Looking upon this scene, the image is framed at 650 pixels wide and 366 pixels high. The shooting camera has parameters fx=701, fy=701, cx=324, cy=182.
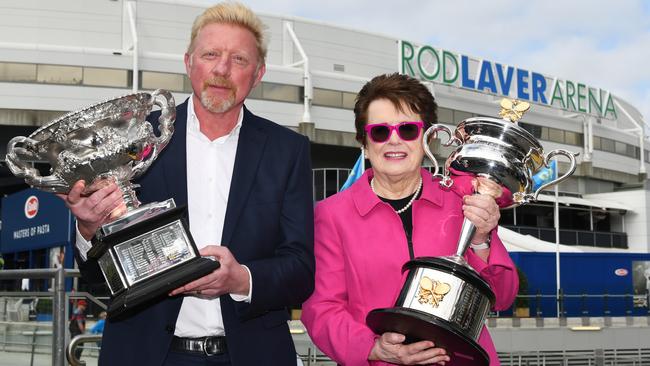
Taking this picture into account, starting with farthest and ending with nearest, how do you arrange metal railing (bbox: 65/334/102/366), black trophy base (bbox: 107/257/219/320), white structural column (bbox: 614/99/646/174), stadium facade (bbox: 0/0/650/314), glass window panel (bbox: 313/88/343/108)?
white structural column (bbox: 614/99/646/174) → glass window panel (bbox: 313/88/343/108) → stadium facade (bbox: 0/0/650/314) → metal railing (bbox: 65/334/102/366) → black trophy base (bbox: 107/257/219/320)

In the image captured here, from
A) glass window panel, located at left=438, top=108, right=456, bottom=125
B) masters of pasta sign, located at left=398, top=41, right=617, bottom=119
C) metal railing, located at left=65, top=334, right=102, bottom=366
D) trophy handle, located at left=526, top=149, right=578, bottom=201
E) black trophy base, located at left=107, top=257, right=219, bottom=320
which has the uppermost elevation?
masters of pasta sign, located at left=398, top=41, right=617, bottom=119

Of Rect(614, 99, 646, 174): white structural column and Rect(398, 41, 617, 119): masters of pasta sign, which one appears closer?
Rect(398, 41, 617, 119): masters of pasta sign

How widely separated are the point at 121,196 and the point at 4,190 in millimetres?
40768

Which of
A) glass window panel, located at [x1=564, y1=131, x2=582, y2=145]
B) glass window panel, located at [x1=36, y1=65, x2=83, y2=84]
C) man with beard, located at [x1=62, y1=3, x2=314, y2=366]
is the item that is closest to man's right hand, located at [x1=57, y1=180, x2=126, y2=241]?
man with beard, located at [x1=62, y1=3, x2=314, y2=366]

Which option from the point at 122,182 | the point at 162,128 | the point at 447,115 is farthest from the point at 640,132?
the point at 122,182

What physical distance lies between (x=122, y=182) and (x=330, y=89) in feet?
110

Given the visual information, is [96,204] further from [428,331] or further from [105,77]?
[105,77]

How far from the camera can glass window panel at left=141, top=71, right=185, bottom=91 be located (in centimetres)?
3203

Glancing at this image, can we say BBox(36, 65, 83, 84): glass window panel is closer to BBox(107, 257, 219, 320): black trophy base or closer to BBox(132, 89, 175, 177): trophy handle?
BBox(132, 89, 175, 177): trophy handle

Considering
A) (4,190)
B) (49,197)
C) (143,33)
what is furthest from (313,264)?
(4,190)

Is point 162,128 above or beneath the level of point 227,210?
above

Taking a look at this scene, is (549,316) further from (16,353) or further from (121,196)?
(121,196)

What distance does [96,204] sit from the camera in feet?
8.03

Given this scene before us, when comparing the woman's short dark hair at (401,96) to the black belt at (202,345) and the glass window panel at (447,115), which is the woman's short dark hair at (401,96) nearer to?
the black belt at (202,345)
